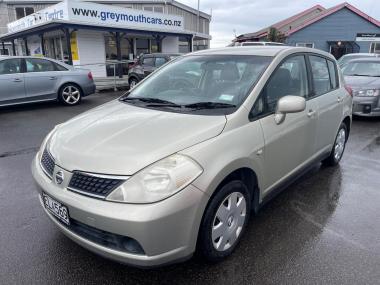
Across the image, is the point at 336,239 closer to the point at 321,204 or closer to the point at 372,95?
the point at 321,204

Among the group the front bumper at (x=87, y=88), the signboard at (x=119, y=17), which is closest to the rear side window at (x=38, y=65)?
the front bumper at (x=87, y=88)

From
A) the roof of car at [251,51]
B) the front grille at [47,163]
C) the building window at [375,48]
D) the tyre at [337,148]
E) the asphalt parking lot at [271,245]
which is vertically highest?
the building window at [375,48]

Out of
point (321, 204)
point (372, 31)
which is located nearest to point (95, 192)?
point (321, 204)

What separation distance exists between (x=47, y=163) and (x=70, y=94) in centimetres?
767

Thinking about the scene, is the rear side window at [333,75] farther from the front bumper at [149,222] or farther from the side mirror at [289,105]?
the front bumper at [149,222]

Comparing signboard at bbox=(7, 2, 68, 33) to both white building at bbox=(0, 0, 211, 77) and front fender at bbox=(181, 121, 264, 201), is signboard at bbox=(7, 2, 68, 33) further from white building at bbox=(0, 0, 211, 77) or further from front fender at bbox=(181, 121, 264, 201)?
front fender at bbox=(181, 121, 264, 201)

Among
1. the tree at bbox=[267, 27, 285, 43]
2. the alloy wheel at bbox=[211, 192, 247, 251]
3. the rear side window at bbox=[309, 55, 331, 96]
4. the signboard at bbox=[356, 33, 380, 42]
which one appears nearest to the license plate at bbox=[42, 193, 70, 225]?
the alloy wheel at bbox=[211, 192, 247, 251]

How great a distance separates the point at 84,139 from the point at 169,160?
76cm

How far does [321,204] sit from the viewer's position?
12.0 ft

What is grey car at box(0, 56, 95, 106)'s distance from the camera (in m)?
8.55

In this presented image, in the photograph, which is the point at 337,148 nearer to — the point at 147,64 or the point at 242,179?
the point at 242,179

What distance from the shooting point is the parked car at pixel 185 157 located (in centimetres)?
210

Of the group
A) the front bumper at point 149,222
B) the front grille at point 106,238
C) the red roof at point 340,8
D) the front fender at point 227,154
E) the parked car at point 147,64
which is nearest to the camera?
the front bumper at point 149,222

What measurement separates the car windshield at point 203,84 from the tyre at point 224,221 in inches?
26.9
